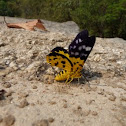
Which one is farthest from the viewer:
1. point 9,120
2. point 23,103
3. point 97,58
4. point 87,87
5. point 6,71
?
point 97,58

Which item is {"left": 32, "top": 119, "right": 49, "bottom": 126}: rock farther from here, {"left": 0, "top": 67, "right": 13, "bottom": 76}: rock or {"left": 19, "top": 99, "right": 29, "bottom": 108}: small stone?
{"left": 0, "top": 67, "right": 13, "bottom": 76}: rock

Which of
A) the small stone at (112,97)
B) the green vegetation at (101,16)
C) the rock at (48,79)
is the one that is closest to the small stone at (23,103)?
the rock at (48,79)

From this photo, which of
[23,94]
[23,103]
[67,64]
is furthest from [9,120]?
[67,64]

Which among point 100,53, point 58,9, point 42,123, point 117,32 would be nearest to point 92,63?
point 100,53

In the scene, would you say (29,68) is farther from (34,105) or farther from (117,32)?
(117,32)

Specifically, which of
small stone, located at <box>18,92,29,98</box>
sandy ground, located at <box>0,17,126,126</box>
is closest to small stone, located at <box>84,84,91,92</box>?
sandy ground, located at <box>0,17,126,126</box>

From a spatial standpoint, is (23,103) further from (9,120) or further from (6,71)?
(6,71)

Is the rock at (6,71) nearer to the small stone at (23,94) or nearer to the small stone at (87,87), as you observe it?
the small stone at (23,94)
